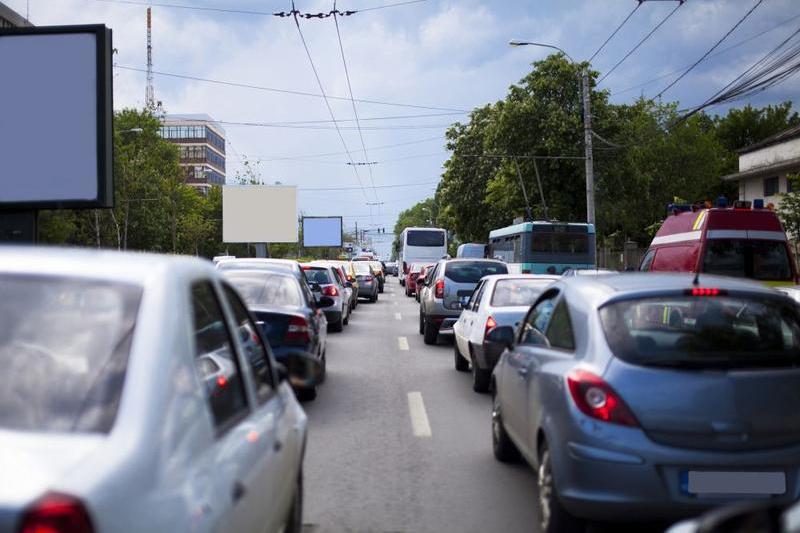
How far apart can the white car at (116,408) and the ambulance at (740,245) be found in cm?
1328

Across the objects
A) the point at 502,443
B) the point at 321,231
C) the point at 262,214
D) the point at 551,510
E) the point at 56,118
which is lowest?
the point at 502,443

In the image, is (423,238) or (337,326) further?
(423,238)

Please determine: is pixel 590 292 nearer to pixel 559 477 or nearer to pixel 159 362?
pixel 559 477

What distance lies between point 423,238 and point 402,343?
34976 mm

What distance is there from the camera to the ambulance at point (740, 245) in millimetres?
15398

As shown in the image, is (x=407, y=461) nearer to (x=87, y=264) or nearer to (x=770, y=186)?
(x=87, y=264)

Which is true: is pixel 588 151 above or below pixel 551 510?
above

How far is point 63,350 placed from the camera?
2.67 m

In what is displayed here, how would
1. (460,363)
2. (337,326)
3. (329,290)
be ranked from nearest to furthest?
(460,363)
(329,290)
(337,326)

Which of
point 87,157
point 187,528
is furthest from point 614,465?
point 87,157

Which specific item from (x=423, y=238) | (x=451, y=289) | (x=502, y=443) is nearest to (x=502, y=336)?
(x=502, y=443)

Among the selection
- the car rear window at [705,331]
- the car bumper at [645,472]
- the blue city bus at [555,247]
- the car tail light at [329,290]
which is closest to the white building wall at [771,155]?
the blue city bus at [555,247]

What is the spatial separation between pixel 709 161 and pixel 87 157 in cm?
6176

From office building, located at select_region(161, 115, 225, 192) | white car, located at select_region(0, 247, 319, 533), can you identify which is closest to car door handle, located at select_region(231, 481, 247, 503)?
white car, located at select_region(0, 247, 319, 533)
